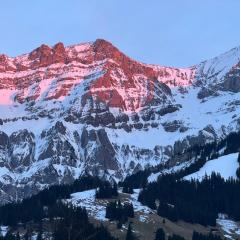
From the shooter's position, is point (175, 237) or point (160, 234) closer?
point (175, 237)

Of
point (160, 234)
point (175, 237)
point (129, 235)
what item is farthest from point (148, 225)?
point (129, 235)

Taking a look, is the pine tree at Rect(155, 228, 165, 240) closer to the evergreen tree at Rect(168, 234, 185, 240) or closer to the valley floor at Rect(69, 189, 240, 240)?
the evergreen tree at Rect(168, 234, 185, 240)

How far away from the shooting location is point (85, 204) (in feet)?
650

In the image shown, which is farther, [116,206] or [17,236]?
[116,206]

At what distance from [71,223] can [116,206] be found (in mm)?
101916

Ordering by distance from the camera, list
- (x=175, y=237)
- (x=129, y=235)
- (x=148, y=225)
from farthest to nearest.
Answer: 1. (x=148, y=225)
2. (x=175, y=237)
3. (x=129, y=235)

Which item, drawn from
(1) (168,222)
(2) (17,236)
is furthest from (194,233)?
(2) (17,236)

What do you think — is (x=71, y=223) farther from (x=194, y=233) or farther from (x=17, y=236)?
(x=194, y=233)

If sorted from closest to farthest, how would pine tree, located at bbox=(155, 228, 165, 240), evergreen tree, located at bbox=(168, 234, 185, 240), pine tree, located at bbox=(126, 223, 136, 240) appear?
pine tree, located at bbox=(126, 223, 136, 240)
evergreen tree, located at bbox=(168, 234, 185, 240)
pine tree, located at bbox=(155, 228, 165, 240)

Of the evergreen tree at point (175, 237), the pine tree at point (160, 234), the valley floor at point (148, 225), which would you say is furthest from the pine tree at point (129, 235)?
the evergreen tree at point (175, 237)

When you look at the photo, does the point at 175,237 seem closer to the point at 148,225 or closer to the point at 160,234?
the point at 160,234

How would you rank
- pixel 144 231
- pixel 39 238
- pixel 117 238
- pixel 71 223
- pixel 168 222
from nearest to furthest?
pixel 71 223 → pixel 39 238 → pixel 117 238 → pixel 144 231 → pixel 168 222

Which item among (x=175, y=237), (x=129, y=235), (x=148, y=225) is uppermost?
(x=148, y=225)

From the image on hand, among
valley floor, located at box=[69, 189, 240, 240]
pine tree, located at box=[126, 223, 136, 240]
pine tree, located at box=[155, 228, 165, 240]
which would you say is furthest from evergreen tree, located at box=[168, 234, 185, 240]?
pine tree, located at box=[126, 223, 136, 240]
